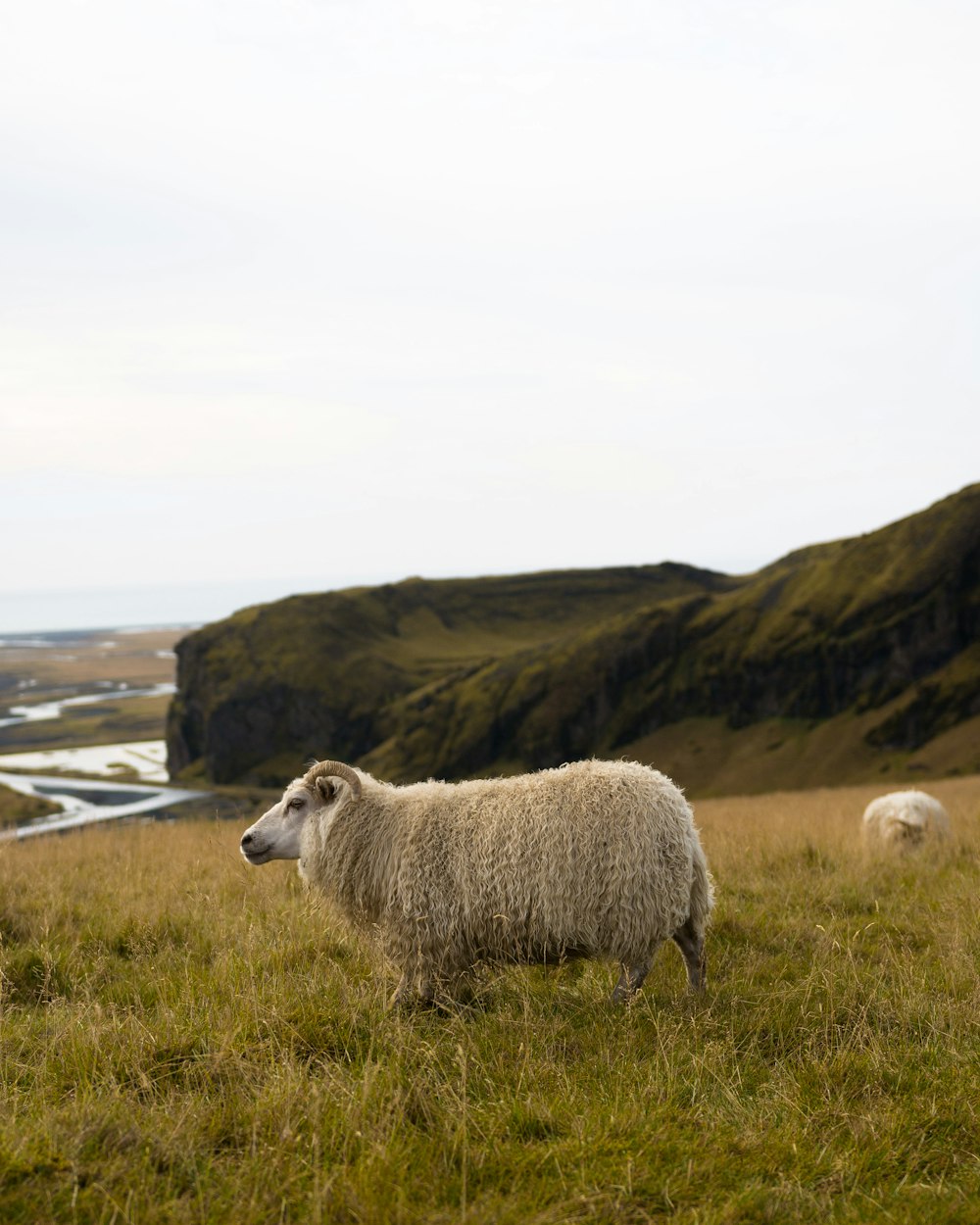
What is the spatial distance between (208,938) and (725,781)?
391ft

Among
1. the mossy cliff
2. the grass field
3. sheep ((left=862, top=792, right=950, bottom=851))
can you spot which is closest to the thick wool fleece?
the grass field

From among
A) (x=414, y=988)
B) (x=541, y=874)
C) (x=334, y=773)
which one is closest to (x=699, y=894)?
(x=541, y=874)

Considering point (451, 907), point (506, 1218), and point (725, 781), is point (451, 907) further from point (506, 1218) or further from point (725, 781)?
point (725, 781)

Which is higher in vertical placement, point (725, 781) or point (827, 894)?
point (827, 894)

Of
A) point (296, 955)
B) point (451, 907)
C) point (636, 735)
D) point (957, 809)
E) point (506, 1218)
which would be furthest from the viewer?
point (636, 735)

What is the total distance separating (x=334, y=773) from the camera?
881 centimetres

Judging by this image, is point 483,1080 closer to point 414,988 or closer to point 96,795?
point 414,988

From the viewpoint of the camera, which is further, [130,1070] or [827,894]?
[827,894]

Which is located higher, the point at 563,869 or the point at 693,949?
the point at 563,869

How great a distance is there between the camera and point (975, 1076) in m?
5.83

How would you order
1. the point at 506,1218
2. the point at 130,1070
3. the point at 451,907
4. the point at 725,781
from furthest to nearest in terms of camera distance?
the point at 725,781, the point at 451,907, the point at 130,1070, the point at 506,1218

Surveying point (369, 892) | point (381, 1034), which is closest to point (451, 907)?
point (369, 892)

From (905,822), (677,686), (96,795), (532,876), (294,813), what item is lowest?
(96,795)

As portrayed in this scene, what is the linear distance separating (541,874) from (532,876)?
7 centimetres
